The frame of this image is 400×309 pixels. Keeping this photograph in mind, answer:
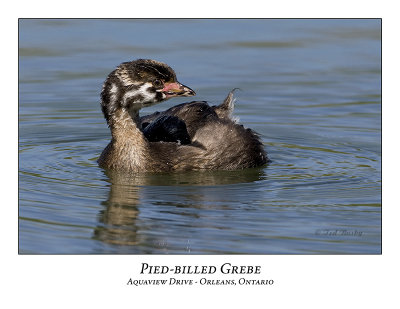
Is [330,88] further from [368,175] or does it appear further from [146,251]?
[146,251]

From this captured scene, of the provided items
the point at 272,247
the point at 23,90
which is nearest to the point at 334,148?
the point at 272,247

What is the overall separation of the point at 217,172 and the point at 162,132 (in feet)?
3.13

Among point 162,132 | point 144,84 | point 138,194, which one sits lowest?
point 138,194

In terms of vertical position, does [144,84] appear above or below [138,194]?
above

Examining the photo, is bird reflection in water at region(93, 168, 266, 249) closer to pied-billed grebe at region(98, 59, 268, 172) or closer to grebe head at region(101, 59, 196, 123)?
pied-billed grebe at region(98, 59, 268, 172)

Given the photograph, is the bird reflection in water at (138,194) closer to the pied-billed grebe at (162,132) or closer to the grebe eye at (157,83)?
the pied-billed grebe at (162,132)

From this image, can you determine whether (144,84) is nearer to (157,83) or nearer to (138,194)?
(157,83)

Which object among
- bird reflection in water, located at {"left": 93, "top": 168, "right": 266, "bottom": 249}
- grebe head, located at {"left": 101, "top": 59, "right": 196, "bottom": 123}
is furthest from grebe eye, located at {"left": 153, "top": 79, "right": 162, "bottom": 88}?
bird reflection in water, located at {"left": 93, "top": 168, "right": 266, "bottom": 249}

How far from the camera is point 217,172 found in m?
13.1

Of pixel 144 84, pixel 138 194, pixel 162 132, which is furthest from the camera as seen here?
pixel 162 132

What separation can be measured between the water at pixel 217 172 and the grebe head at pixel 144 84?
1049 millimetres

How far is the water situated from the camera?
10578mm

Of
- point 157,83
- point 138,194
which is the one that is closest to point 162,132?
point 157,83
